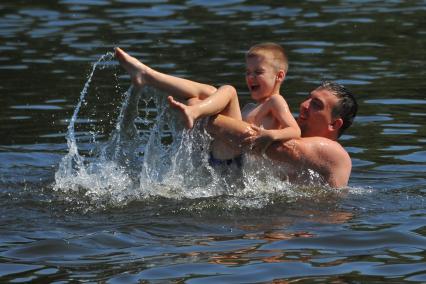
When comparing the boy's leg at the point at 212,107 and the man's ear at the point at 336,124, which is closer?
the boy's leg at the point at 212,107

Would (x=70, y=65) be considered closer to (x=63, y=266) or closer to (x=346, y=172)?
(x=346, y=172)

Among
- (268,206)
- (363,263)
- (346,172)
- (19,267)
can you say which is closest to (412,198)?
(346,172)

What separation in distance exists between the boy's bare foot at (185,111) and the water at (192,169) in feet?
2.17

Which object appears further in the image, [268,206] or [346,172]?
[346,172]

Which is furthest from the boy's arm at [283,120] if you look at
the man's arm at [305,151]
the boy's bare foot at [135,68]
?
the boy's bare foot at [135,68]

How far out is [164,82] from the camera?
9.20 meters

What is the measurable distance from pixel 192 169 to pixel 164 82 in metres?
0.90

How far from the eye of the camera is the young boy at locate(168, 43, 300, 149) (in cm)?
920

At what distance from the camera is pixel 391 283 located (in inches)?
282

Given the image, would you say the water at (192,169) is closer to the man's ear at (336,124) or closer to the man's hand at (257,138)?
the man's hand at (257,138)

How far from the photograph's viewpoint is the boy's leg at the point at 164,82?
921 centimetres

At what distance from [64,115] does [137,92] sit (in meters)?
3.91

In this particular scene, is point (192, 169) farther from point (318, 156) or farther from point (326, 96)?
point (326, 96)

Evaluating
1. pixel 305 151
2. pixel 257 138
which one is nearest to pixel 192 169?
pixel 257 138
